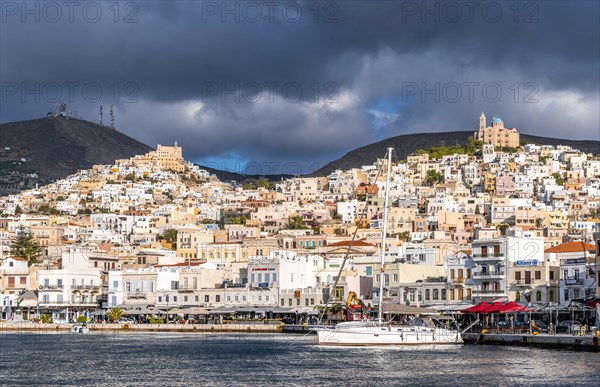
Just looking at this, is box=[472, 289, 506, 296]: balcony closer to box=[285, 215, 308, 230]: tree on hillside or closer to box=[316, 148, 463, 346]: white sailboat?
box=[316, 148, 463, 346]: white sailboat

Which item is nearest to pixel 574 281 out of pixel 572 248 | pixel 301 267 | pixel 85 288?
pixel 572 248

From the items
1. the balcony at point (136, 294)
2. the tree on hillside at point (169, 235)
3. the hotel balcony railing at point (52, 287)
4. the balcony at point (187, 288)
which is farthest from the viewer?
the tree on hillside at point (169, 235)

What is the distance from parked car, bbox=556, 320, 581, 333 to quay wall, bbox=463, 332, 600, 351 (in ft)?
7.96

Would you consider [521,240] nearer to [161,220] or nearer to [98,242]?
[98,242]

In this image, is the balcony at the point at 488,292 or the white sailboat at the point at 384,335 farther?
the balcony at the point at 488,292

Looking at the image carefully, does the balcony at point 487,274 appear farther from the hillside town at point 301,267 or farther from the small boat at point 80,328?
the small boat at point 80,328

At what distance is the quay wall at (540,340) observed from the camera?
225 feet

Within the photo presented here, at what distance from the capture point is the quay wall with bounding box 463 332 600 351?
68562 mm

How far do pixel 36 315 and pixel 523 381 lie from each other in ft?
235

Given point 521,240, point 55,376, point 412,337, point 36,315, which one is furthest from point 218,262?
point 55,376

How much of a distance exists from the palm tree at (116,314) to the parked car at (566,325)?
1764 inches

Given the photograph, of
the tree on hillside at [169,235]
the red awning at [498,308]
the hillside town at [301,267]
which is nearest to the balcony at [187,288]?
the hillside town at [301,267]

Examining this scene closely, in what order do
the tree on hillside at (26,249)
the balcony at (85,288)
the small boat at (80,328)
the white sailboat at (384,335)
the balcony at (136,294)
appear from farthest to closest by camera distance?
the tree on hillside at (26,249) < the balcony at (85,288) < the balcony at (136,294) < the small boat at (80,328) < the white sailboat at (384,335)

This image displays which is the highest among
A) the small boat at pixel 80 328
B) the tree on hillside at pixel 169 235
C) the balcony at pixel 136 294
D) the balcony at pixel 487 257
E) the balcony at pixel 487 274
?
the tree on hillside at pixel 169 235
